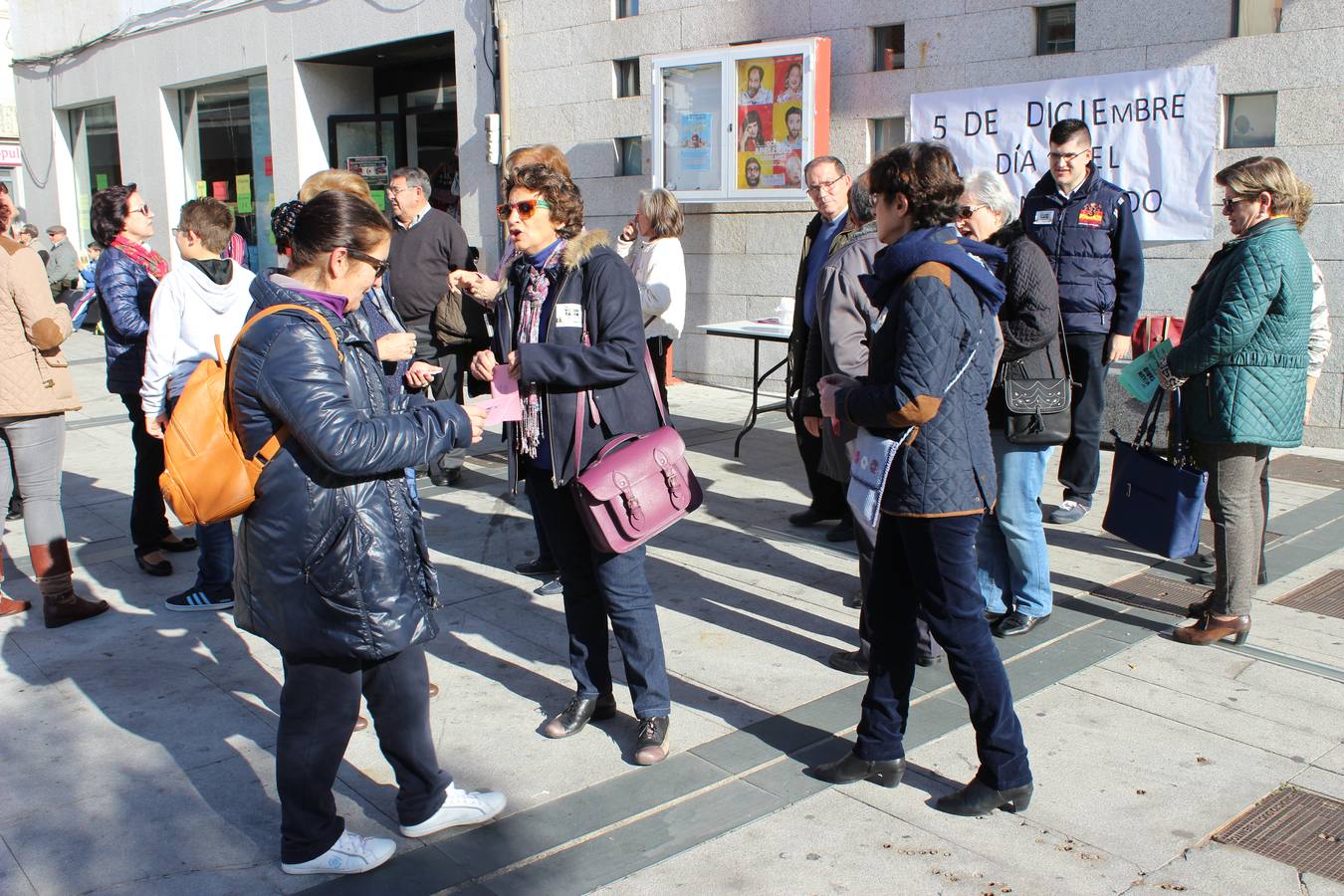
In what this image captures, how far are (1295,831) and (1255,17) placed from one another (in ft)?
19.7

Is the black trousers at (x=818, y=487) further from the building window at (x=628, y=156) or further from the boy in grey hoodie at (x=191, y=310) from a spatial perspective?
the building window at (x=628, y=156)

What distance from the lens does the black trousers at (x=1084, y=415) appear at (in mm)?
6160

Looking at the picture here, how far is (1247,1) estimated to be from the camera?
7.48 m

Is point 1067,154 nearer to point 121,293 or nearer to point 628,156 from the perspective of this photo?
point 121,293

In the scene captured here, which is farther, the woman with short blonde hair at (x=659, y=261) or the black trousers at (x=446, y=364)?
the black trousers at (x=446, y=364)

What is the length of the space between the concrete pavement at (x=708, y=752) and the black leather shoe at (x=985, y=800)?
5 cm

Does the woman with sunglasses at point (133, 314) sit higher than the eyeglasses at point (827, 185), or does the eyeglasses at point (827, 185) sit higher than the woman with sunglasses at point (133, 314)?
the eyeglasses at point (827, 185)

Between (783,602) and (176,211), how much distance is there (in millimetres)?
14306

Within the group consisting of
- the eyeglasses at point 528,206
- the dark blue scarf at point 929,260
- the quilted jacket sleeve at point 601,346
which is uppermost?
the eyeglasses at point 528,206

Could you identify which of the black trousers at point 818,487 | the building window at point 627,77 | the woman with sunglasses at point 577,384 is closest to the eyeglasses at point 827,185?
the black trousers at point 818,487

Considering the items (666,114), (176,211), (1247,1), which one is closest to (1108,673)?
(1247,1)

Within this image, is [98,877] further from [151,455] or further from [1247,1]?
[1247,1]

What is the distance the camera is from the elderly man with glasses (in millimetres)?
5391

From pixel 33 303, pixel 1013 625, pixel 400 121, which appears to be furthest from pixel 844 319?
pixel 400 121
